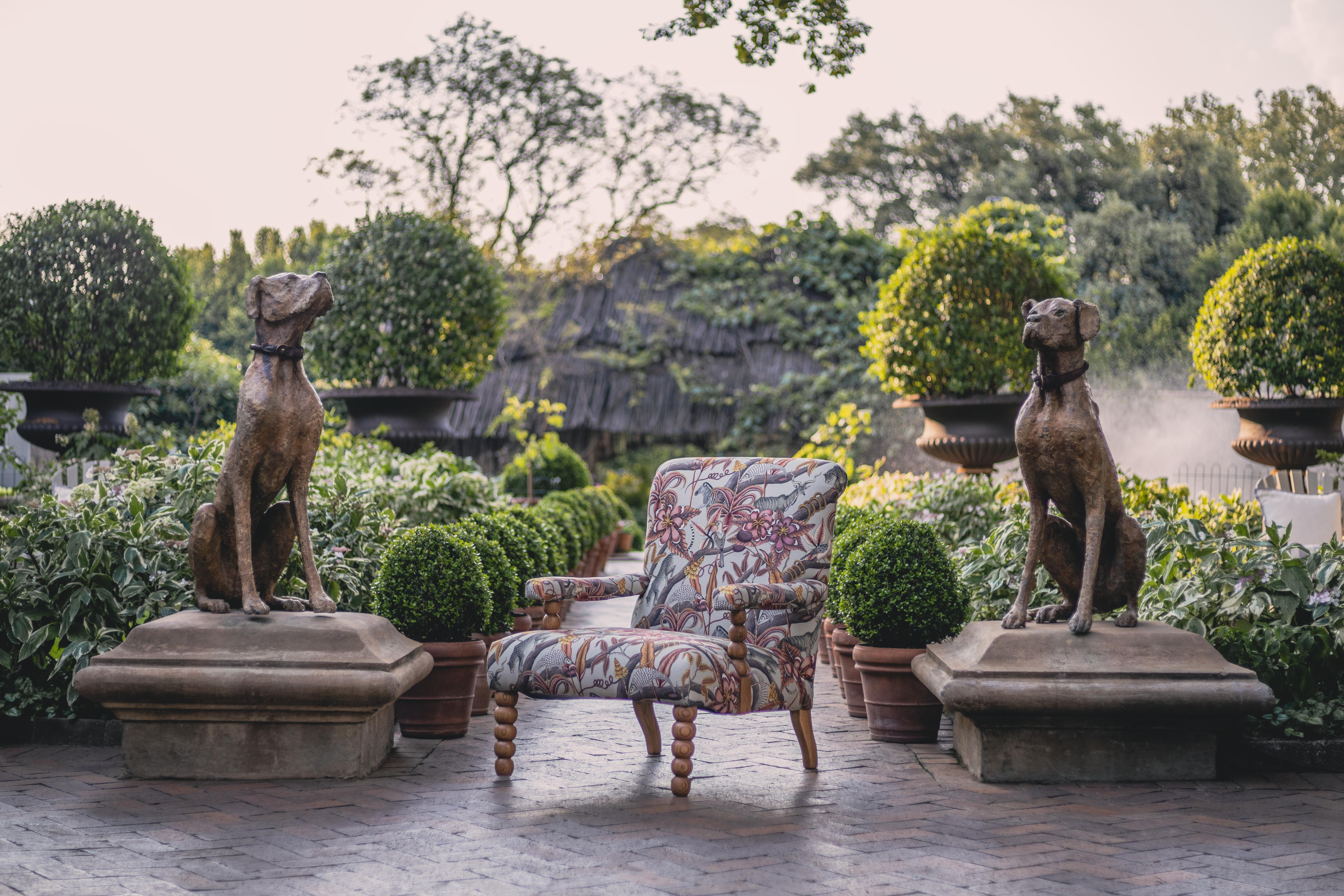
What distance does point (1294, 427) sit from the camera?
750 centimetres

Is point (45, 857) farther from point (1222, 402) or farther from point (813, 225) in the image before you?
point (813, 225)

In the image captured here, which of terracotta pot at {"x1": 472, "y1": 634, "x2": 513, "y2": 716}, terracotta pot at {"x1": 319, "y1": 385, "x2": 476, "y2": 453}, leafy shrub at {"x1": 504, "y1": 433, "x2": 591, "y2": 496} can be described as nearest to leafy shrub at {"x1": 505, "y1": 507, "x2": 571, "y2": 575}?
terracotta pot at {"x1": 472, "y1": 634, "x2": 513, "y2": 716}

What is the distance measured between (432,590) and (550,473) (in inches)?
353

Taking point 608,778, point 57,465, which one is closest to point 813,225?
point 57,465

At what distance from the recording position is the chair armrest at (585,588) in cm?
398

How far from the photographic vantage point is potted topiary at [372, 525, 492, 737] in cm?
451

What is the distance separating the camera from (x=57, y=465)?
695 centimetres

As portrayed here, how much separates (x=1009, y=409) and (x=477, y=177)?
438 inches

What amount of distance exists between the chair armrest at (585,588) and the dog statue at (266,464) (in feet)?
2.41

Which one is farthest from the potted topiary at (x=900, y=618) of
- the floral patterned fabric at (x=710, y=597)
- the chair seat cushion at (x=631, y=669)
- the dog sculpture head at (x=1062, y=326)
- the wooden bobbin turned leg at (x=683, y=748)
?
the wooden bobbin turned leg at (x=683, y=748)

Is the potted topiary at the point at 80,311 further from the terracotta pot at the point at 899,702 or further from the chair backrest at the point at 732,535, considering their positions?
the terracotta pot at the point at 899,702

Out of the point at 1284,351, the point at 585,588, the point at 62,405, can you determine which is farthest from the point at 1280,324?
the point at 62,405

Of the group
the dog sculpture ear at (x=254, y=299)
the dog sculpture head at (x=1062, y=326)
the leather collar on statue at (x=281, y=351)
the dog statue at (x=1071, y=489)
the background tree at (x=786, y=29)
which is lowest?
the dog statue at (x=1071, y=489)

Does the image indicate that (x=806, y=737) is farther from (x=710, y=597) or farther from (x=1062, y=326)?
(x=1062, y=326)
